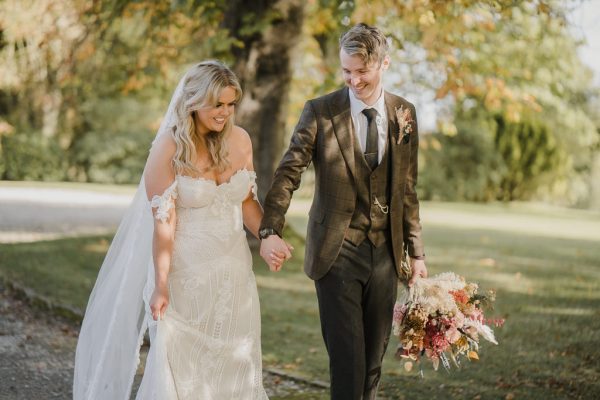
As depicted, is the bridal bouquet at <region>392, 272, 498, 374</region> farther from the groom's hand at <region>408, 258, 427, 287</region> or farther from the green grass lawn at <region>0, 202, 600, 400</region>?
the green grass lawn at <region>0, 202, 600, 400</region>

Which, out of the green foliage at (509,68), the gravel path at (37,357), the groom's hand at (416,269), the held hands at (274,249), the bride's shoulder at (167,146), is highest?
the green foliage at (509,68)

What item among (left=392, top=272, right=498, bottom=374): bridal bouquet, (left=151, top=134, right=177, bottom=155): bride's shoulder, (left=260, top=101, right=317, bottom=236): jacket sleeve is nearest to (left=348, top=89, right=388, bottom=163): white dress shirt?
(left=260, top=101, right=317, bottom=236): jacket sleeve

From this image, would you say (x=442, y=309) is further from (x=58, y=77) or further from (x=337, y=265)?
(x=58, y=77)

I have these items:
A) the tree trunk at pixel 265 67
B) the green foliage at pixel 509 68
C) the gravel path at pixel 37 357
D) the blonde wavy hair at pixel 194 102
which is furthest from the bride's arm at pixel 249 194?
the tree trunk at pixel 265 67

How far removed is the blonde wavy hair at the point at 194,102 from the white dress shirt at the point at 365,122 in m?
0.56

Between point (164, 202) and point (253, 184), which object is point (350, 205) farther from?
point (164, 202)

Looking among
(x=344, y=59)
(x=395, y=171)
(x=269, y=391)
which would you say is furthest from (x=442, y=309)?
(x=269, y=391)

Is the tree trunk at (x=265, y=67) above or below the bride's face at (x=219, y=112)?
above

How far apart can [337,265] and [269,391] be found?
7.55ft

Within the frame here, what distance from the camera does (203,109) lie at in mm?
3736

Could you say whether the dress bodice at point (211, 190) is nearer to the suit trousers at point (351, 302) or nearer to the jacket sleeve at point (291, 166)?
the jacket sleeve at point (291, 166)

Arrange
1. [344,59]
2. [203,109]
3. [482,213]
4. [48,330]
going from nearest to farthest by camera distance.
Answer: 1. [344,59]
2. [203,109]
3. [48,330]
4. [482,213]

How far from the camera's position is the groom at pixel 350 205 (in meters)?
3.63

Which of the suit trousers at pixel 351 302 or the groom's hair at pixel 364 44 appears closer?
the groom's hair at pixel 364 44
